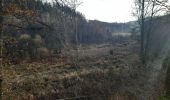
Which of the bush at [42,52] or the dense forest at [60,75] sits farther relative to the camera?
the bush at [42,52]

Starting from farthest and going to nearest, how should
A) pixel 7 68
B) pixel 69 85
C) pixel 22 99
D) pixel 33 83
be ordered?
pixel 33 83 → pixel 69 85 → pixel 22 99 → pixel 7 68

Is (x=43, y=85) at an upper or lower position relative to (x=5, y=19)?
lower

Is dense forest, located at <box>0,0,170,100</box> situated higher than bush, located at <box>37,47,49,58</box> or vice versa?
dense forest, located at <box>0,0,170,100</box>

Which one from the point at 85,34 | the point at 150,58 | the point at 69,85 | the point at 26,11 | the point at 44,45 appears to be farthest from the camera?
the point at 85,34

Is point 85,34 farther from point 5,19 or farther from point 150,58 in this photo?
point 5,19

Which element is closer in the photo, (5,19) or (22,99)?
(5,19)

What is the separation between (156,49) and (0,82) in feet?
86.1

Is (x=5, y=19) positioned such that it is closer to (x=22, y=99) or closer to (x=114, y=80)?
(x=22, y=99)

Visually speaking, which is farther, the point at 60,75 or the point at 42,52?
the point at 42,52

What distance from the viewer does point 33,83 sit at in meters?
19.4

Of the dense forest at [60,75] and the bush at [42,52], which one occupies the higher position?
the dense forest at [60,75]

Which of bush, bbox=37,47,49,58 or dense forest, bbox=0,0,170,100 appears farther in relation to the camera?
bush, bbox=37,47,49,58

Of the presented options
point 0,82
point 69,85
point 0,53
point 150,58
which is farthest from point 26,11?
point 150,58

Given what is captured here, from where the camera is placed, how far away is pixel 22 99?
14.4m
